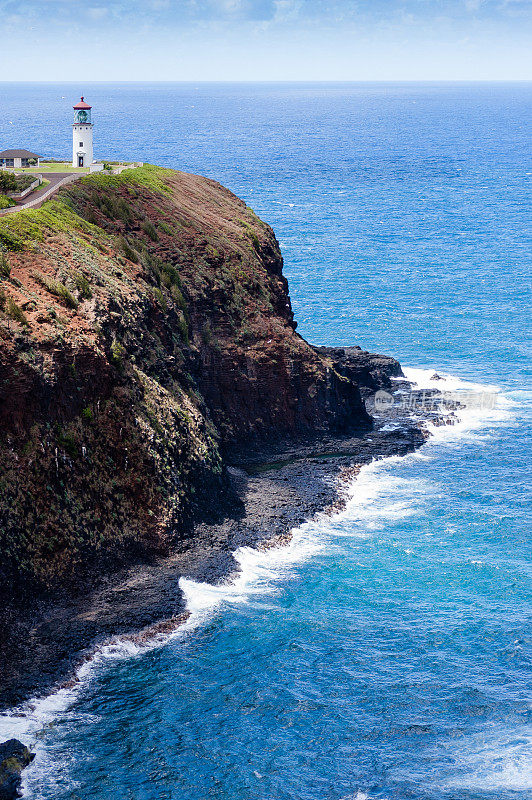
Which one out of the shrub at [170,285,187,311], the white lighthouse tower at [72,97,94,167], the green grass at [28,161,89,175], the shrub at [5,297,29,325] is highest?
the white lighthouse tower at [72,97,94,167]

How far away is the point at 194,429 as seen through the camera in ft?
200

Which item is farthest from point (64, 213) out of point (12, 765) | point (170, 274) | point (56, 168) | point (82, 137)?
point (12, 765)

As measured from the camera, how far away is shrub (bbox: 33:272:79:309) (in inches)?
2181

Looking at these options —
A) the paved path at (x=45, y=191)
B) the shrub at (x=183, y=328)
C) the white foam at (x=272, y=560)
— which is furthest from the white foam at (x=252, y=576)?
the paved path at (x=45, y=191)

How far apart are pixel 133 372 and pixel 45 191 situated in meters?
22.4

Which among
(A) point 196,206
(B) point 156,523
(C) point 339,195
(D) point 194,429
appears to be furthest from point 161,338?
(C) point 339,195

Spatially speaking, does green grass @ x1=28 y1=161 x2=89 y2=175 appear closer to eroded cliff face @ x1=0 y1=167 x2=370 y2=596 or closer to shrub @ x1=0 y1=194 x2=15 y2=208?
eroded cliff face @ x1=0 y1=167 x2=370 y2=596

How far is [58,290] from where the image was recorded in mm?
55438

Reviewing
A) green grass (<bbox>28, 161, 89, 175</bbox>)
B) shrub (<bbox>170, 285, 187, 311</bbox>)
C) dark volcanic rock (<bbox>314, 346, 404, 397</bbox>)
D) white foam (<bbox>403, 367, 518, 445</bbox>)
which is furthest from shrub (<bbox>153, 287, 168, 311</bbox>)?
green grass (<bbox>28, 161, 89, 175</bbox>)

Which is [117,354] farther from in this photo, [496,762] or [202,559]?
[496,762]

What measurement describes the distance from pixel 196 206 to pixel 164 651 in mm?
44194

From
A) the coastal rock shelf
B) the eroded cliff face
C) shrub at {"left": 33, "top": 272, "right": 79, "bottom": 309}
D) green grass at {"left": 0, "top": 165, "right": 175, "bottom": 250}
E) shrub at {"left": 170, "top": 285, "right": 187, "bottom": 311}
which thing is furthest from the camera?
shrub at {"left": 170, "top": 285, "right": 187, "bottom": 311}

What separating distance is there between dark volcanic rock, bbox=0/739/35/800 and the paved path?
3640 cm

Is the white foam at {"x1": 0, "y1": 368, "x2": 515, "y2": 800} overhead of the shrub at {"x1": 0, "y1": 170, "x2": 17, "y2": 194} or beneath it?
beneath
